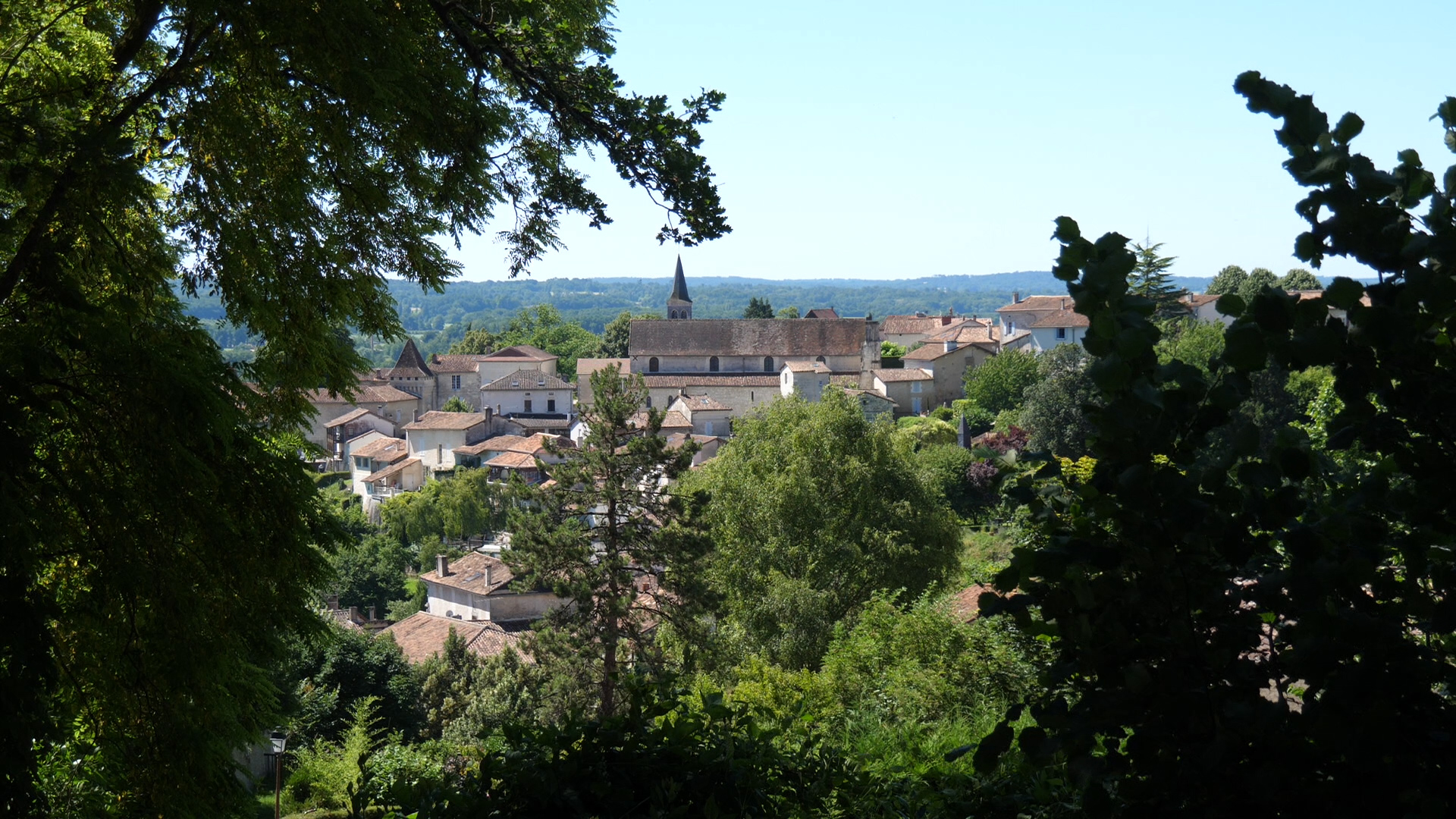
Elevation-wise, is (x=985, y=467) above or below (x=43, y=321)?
below

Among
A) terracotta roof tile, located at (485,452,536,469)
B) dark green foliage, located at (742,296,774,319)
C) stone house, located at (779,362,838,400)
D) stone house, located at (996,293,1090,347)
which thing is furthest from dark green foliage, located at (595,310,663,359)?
terracotta roof tile, located at (485,452,536,469)

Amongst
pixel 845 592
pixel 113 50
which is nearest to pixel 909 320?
pixel 845 592

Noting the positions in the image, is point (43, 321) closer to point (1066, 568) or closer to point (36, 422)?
point (36, 422)

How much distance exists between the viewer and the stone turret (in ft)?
320

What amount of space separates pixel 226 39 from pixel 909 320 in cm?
8802

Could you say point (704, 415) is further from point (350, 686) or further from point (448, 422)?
point (350, 686)

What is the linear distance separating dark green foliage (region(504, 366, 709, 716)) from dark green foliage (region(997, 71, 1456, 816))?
19.2 meters

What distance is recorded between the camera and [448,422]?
66.8 m

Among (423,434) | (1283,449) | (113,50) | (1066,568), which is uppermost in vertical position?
(113,50)

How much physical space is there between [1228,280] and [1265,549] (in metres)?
74.9

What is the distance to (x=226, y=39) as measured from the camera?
14.6 feet

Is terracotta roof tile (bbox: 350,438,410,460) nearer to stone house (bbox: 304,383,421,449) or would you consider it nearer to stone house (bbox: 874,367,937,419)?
stone house (bbox: 304,383,421,449)

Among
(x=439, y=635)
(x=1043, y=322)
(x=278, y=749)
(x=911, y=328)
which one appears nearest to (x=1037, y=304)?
(x=911, y=328)

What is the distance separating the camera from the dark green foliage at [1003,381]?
186 feet
